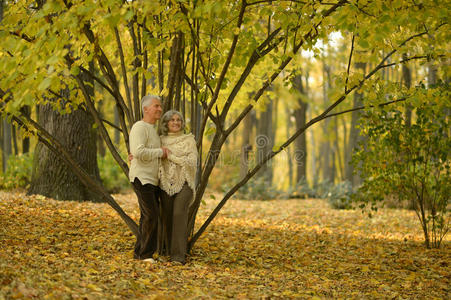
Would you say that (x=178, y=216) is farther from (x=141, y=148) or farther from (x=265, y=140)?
(x=265, y=140)

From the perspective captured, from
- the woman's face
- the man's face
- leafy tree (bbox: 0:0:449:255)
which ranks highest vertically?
leafy tree (bbox: 0:0:449:255)

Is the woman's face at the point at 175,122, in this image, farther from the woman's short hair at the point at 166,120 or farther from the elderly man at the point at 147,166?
the elderly man at the point at 147,166

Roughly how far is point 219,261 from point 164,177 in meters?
1.21

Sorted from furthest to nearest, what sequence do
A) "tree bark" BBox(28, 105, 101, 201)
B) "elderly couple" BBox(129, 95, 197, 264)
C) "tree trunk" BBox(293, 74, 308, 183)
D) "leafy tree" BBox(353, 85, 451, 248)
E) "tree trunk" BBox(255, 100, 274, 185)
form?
A: "tree trunk" BBox(255, 100, 274, 185) < "tree trunk" BBox(293, 74, 308, 183) < "tree bark" BBox(28, 105, 101, 201) < "leafy tree" BBox(353, 85, 451, 248) < "elderly couple" BBox(129, 95, 197, 264)

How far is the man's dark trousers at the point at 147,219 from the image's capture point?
4.66 m

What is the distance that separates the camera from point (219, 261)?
5.18 meters

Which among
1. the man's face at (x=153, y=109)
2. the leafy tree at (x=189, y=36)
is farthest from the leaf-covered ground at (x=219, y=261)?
the man's face at (x=153, y=109)

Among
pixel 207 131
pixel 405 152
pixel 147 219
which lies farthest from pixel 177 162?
pixel 405 152

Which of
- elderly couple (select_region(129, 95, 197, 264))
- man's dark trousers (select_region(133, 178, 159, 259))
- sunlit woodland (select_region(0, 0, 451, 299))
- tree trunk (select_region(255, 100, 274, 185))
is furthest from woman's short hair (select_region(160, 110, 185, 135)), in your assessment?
tree trunk (select_region(255, 100, 274, 185))

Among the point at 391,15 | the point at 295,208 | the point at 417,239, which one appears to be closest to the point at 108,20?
the point at 391,15

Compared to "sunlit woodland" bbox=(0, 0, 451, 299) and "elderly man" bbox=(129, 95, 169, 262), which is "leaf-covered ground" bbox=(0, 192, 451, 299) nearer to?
"sunlit woodland" bbox=(0, 0, 451, 299)

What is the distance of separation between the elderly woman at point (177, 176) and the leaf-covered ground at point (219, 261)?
14.0 inches

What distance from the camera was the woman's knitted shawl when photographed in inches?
187

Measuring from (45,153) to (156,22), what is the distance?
395 centimetres
